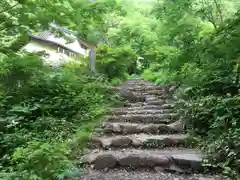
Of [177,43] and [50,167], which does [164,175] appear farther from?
[177,43]

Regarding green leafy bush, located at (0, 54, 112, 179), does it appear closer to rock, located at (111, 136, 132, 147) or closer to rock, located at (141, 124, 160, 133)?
rock, located at (111, 136, 132, 147)

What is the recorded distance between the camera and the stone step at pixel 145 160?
401 cm

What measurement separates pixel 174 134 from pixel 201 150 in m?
0.88

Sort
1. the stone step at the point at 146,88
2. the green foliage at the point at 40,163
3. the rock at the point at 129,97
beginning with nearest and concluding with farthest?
1. the green foliage at the point at 40,163
2. the rock at the point at 129,97
3. the stone step at the point at 146,88

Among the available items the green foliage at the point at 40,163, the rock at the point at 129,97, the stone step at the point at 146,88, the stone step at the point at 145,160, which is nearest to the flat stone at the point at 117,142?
the stone step at the point at 145,160

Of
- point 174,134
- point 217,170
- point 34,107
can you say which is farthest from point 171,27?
point 217,170

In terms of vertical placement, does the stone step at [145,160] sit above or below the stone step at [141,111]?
below

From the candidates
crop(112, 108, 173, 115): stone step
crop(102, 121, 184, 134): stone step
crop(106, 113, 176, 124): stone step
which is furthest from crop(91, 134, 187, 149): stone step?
crop(112, 108, 173, 115): stone step

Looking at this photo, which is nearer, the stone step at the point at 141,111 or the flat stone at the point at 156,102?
the stone step at the point at 141,111

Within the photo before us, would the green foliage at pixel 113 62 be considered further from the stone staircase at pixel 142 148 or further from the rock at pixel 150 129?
the rock at pixel 150 129

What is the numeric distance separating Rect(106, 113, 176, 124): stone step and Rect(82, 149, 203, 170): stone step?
1614mm

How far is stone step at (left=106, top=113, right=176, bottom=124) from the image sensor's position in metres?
5.89

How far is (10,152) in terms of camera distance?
4473 millimetres

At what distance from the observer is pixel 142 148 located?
476 cm
